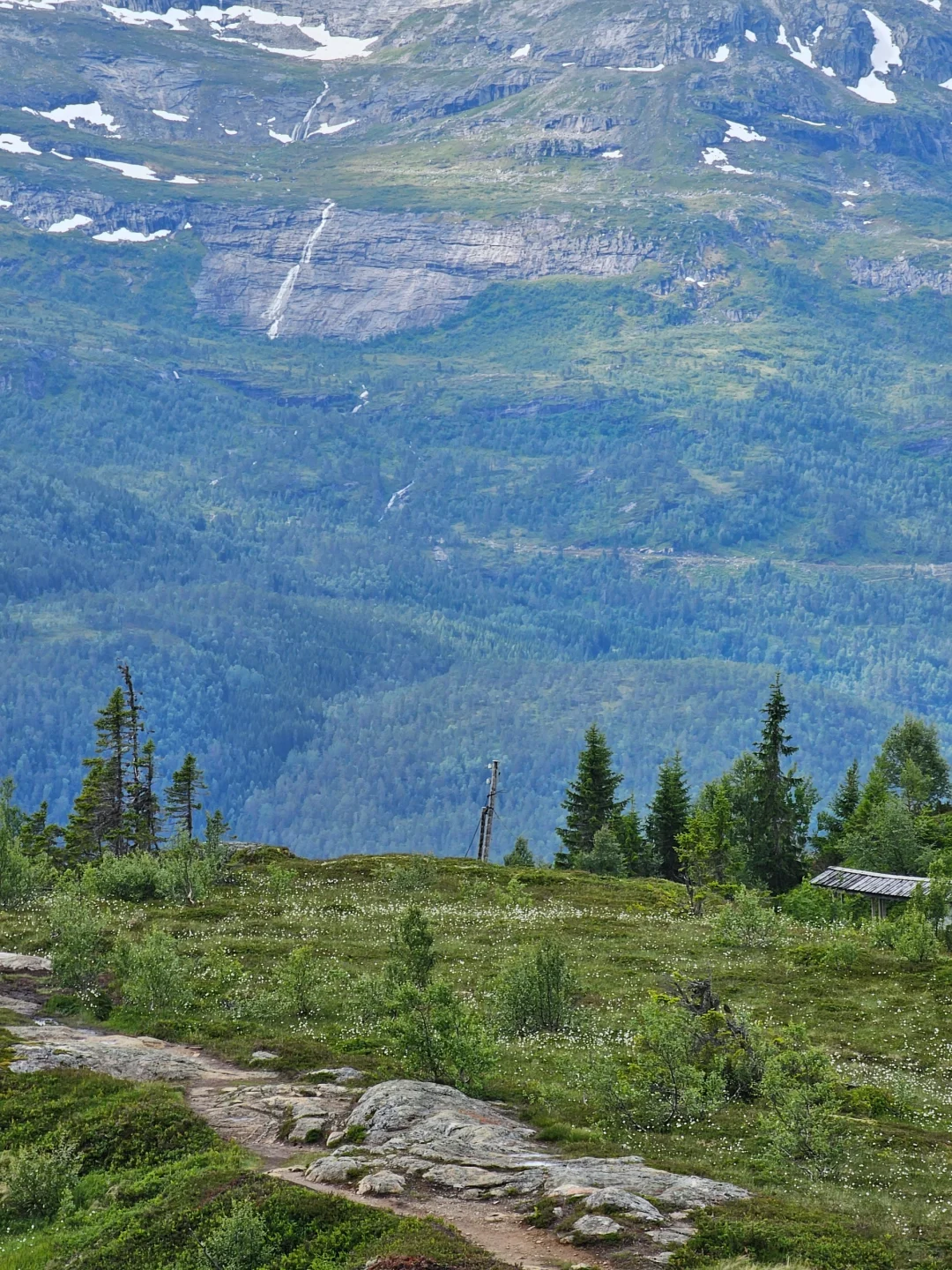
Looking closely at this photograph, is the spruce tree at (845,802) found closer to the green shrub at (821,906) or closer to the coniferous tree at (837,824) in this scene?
the coniferous tree at (837,824)

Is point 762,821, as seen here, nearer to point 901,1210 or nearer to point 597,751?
point 597,751

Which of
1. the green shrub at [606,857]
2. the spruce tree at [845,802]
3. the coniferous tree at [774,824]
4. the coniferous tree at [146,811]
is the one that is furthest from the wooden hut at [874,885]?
the coniferous tree at [146,811]

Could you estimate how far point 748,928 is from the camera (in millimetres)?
57250

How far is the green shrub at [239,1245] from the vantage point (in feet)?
78.8

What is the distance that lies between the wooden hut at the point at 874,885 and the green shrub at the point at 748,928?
17911 mm

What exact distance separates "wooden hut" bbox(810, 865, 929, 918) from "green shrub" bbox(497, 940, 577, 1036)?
37.5m

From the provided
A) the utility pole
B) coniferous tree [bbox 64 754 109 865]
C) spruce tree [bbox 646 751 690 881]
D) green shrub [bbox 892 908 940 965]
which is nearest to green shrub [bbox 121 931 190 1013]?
green shrub [bbox 892 908 940 965]

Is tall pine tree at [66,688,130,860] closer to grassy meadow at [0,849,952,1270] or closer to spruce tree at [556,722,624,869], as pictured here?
grassy meadow at [0,849,952,1270]

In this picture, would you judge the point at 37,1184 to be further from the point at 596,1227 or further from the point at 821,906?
the point at 821,906

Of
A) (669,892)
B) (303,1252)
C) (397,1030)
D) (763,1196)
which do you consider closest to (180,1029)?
(397,1030)

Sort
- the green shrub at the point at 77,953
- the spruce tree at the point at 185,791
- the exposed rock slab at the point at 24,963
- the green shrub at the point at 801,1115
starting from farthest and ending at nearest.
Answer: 1. the spruce tree at the point at 185,791
2. the exposed rock slab at the point at 24,963
3. the green shrub at the point at 77,953
4. the green shrub at the point at 801,1115

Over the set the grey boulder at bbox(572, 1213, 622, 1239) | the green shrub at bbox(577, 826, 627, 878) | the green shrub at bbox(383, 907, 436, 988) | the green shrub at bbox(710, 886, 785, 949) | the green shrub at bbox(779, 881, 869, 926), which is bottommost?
the grey boulder at bbox(572, 1213, 622, 1239)

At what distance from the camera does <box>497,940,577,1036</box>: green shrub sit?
41000mm

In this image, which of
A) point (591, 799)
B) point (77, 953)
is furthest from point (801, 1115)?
point (591, 799)
